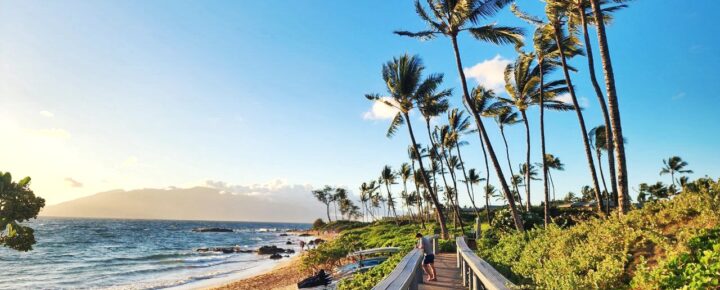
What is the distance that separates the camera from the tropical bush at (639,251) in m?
5.05

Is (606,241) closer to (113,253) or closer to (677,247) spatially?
(677,247)

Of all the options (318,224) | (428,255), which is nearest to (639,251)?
(428,255)

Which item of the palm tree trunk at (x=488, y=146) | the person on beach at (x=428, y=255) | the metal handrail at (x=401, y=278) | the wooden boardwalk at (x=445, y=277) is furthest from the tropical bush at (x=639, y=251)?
the palm tree trunk at (x=488, y=146)

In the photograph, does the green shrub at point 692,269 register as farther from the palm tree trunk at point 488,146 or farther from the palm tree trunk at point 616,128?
the palm tree trunk at point 488,146

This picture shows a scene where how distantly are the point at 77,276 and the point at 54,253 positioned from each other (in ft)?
67.7

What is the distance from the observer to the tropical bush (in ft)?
16.6

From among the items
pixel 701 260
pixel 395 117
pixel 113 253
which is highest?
pixel 395 117

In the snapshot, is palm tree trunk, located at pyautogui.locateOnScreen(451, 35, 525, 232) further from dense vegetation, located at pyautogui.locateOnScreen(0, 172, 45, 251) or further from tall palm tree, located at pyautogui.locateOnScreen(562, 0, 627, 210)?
dense vegetation, located at pyautogui.locateOnScreen(0, 172, 45, 251)

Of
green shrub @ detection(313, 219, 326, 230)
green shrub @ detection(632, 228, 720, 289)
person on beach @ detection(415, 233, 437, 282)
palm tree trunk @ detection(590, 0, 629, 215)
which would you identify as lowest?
green shrub @ detection(313, 219, 326, 230)

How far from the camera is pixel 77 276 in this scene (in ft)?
97.5

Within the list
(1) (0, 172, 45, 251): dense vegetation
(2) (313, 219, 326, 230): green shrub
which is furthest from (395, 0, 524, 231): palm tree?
(2) (313, 219, 326, 230): green shrub

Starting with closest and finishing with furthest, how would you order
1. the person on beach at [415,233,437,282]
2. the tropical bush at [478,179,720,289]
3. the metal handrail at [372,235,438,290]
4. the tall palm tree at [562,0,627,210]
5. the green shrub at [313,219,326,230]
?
1. the tropical bush at [478,179,720,289]
2. the metal handrail at [372,235,438,290]
3. the person on beach at [415,233,437,282]
4. the tall palm tree at [562,0,627,210]
5. the green shrub at [313,219,326,230]

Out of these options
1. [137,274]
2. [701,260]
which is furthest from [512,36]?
[137,274]

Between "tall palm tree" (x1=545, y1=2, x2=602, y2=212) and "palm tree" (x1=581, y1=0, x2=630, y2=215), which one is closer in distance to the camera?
"palm tree" (x1=581, y1=0, x2=630, y2=215)
